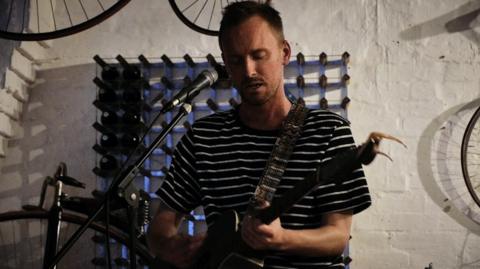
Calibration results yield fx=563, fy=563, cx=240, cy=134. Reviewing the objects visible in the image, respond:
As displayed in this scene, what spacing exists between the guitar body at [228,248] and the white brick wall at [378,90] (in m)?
2.38

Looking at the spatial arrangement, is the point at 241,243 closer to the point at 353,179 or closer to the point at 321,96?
the point at 353,179

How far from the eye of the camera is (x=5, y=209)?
3926 mm

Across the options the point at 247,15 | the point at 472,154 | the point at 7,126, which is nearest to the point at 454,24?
the point at 472,154

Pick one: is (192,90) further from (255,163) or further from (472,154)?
(472,154)

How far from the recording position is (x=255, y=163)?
1613 millimetres

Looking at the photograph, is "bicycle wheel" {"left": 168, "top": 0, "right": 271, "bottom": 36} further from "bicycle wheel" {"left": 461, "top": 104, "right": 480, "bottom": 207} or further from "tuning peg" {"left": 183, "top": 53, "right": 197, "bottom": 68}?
"bicycle wheel" {"left": 461, "top": 104, "right": 480, "bottom": 207}

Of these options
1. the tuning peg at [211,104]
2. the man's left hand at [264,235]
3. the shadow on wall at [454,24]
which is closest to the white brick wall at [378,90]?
the shadow on wall at [454,24]

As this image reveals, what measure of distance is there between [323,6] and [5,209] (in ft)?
8.78

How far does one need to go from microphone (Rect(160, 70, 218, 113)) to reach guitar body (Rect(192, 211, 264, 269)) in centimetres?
39

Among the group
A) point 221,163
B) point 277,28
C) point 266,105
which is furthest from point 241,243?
point 277,28

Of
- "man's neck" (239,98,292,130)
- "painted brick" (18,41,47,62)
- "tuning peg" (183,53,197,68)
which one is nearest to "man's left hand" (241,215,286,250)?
"man's neck" (239,98,292,130)

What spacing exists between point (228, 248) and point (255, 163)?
26cm

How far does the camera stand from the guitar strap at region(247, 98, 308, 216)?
1508 millimetres

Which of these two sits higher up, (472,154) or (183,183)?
(183,183)
